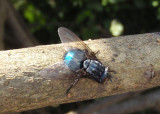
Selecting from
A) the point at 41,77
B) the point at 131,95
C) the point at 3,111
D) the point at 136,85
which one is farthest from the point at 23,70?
the point at 131,95

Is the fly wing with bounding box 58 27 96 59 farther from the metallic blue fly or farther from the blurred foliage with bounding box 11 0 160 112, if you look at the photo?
the blurred foliage with bounding box 11 0 160 112

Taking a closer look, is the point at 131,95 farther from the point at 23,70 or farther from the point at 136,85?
the point at 23,70

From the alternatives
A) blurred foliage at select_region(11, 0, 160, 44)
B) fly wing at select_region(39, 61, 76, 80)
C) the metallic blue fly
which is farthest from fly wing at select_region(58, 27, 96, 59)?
blurred foliage at select_region(11, 0, 160, 44)

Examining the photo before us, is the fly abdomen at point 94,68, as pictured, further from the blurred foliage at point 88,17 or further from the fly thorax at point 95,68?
the blurred foliage at point 88,17

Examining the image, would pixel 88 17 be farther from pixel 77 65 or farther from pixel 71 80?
pixel 71 80

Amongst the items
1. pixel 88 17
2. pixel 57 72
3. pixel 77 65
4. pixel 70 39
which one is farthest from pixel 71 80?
pixel 88 17

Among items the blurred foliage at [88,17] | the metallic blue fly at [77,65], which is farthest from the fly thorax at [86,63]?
the blurred foliage at [88,17]
